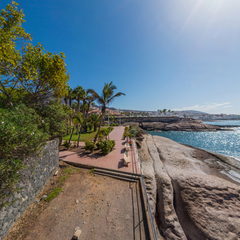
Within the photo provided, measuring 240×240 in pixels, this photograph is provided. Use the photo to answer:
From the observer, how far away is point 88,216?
4.00 meters

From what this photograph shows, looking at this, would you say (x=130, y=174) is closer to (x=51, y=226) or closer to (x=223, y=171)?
(x=51, y=226)

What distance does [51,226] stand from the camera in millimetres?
3629

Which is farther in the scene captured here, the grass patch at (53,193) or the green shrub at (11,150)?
the grass patch at (53,193)

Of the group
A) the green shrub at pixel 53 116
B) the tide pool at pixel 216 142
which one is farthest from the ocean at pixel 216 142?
the green shrub at pixel 53 116

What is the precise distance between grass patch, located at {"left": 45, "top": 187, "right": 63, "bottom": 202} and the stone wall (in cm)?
61

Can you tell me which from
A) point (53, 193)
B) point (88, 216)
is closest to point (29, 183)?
point (53, 193)

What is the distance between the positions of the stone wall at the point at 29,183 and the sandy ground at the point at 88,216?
372 mm

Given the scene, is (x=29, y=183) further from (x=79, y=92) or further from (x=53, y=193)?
(x=79, y=92)

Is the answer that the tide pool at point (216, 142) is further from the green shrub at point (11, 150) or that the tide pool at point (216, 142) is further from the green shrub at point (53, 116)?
the green shrub at point (11, 150)

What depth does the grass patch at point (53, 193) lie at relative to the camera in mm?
4797

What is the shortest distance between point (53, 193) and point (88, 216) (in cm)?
239

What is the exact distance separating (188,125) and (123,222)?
60.3 metres

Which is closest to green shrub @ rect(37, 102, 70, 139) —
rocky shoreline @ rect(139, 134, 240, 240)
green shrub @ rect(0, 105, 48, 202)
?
green shrub @ rect(0, 105, 48, 202)

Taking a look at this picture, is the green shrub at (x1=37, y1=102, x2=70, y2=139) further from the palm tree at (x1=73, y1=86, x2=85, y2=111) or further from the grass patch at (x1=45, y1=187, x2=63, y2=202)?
the palm tree at (x1=73, y1=86, x2=85, y2=111)
